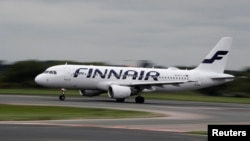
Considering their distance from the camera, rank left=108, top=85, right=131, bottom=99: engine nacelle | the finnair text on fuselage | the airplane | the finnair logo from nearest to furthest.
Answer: left=108, top=85, right=131, bottom=99: engine nacelle < the airplane < the finnair text on fuselage < the finnair logo

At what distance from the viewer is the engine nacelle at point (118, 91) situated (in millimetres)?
55281

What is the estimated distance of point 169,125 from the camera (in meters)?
29.8

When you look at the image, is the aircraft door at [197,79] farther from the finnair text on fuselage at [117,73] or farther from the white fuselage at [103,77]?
the finnair text on fuselage at [117,73]

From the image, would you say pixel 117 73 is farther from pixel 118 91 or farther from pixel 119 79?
pixel 118 91

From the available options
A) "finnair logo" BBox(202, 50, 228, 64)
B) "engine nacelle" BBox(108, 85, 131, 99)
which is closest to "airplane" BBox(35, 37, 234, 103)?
"engine nacelle" BBox(108, 85, 131, 99)

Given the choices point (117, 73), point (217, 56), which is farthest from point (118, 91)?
point (217, 56)

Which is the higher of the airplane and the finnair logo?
the finnair logo

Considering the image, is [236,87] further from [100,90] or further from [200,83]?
[100,90]

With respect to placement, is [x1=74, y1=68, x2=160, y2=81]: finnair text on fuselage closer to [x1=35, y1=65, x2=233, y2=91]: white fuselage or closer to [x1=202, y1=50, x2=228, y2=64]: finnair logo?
[x1=35, y1=65, x2=233, y2=91]: white fuselage

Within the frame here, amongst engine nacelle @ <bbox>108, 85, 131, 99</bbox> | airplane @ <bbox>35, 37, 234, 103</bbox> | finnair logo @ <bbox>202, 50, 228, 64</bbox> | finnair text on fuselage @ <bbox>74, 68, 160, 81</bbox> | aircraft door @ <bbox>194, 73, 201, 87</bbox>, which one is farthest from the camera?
finnair logo @ <bbox>202, 50, 228, 64</bbox>

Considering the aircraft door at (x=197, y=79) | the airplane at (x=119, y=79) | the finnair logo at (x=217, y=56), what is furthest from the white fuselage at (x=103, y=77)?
the finnair logo at (x=217, y=56)

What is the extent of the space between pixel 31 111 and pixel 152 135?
17.8 m

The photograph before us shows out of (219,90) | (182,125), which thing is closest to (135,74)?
(182,125)

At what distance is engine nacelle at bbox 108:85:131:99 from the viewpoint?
181 ft
